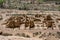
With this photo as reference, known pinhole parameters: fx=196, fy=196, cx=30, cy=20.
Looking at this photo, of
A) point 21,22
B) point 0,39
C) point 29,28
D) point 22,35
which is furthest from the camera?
point 21,22

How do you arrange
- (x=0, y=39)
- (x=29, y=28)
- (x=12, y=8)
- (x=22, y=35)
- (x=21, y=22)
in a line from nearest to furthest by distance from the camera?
(x=0, y=39) → (x=22, y=35) → (x=29, y=28) → (x=21, y=22) → (x=12, y=8)

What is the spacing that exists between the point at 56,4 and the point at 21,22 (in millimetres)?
11176

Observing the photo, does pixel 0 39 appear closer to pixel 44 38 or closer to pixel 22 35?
pixel 22 35

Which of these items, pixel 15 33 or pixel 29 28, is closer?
pixel 15 33

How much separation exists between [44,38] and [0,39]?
1.70 m

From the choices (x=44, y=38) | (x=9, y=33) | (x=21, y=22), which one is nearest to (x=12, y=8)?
(x=21, y=22)

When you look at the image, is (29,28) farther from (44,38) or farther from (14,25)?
(44,38)

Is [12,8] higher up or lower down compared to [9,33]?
lower down

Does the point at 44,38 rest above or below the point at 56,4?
above

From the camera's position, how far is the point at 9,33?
8594mm

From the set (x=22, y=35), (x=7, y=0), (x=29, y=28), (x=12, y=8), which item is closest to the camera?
(x=22, y=35)

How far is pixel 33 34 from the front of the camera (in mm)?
8484

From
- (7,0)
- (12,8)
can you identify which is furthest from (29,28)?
(7,0)

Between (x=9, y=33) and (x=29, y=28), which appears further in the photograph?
(x=29, y=28)
